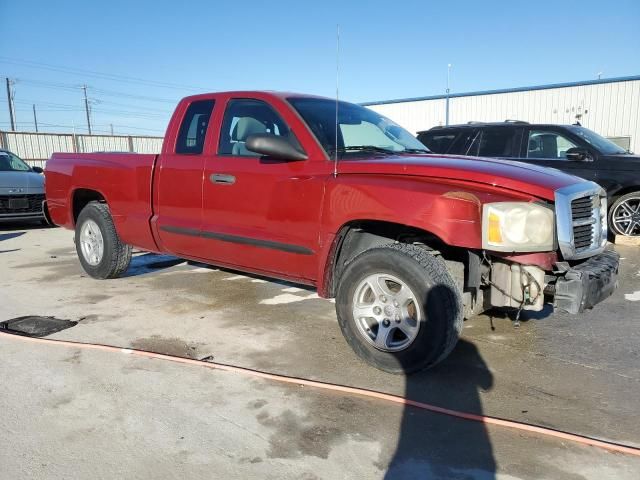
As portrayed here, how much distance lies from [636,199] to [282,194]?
6190 mm

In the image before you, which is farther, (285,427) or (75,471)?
(285,427)

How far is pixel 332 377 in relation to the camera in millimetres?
3328

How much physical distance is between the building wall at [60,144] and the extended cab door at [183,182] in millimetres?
13921

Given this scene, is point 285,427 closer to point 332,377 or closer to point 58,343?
point 332,377

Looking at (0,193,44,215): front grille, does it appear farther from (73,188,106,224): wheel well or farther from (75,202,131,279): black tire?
(75,202,131,279): black tire

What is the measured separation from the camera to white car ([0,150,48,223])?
9.70 meters

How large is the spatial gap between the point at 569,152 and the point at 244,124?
17.4 ft

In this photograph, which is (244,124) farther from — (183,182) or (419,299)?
(419,299)

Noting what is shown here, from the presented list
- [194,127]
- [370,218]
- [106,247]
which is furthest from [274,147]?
[106,247]

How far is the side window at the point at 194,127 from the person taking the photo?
15.1 feet

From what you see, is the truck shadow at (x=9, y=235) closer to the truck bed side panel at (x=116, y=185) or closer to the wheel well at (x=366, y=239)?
the truck bed side panel at (x=116, y=185)

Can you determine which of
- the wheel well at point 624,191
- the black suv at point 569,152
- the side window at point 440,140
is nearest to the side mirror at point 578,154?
the black suv at point 569,152

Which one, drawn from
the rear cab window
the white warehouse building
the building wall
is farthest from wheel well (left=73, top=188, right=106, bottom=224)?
the white warehouse building

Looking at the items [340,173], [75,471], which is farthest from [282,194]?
[75,471]
